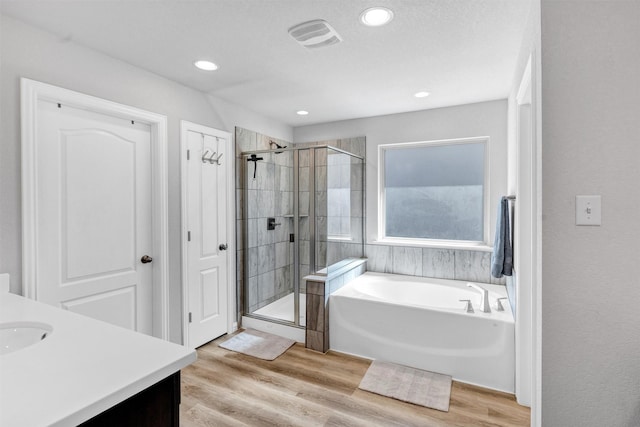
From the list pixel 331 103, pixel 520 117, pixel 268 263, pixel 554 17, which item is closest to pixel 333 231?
pixel 268 263

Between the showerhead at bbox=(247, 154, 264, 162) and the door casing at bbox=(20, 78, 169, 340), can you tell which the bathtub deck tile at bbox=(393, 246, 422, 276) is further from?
the door casing at bbox=(20, 78, 169, 340)

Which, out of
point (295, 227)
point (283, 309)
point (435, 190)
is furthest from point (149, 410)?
point (435, 190)

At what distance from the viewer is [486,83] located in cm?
275

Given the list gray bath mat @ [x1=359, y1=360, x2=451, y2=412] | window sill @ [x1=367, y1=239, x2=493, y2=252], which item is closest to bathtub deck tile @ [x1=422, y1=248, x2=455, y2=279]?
window sill @ [x1=367, y1=239, x2=493, y2=252]

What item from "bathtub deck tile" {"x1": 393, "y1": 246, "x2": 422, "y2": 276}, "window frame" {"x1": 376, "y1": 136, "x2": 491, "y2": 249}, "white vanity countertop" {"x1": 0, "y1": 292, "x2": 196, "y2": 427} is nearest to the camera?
"white vanity countertop" {"x1": 0, "y1": 292, "x2": 196, "y2": 427}

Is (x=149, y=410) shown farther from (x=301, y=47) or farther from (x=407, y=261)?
(x=407, y=261)

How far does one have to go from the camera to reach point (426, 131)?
355 cm

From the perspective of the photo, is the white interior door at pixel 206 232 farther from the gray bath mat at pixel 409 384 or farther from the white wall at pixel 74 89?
the gray bath mat at pixel 409 384

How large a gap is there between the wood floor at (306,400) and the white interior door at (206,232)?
0.45 metres

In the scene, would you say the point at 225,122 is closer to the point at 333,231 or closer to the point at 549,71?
the point at 333,231

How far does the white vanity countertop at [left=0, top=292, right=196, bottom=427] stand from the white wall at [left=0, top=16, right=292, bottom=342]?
3.45 feet

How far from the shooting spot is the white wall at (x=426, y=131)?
3.25 metres

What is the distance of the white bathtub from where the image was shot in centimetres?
236

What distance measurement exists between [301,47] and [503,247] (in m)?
2.04
